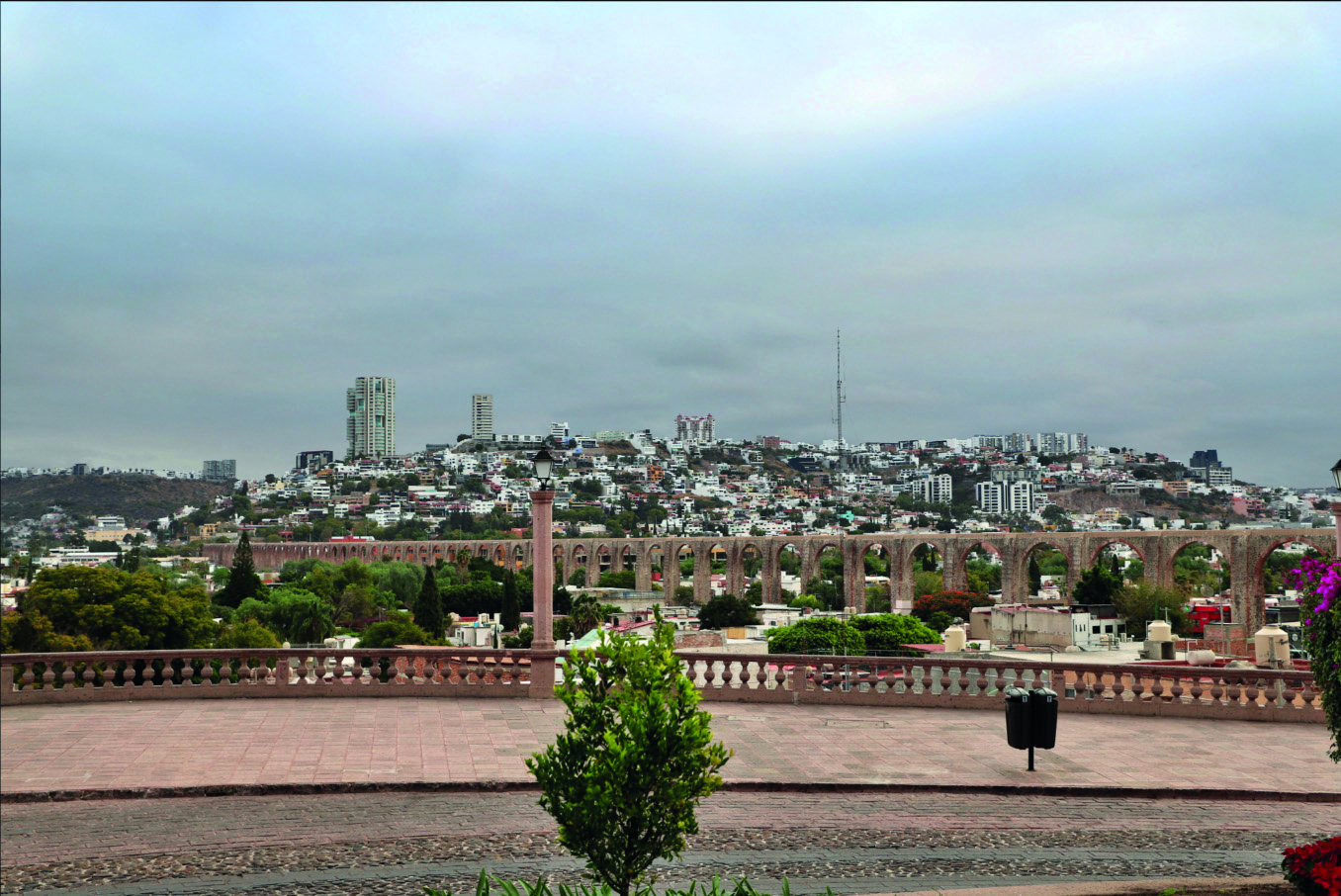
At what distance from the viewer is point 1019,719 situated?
7.83m

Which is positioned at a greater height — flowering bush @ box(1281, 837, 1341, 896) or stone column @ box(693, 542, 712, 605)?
flowering bush @ box(1281, 837, 1341, 896)

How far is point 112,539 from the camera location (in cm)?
15850

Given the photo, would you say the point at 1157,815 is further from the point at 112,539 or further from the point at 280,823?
the point at 112,539

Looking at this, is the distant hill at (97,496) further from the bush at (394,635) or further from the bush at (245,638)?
the bush at (245,638)

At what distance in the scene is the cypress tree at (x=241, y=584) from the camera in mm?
47781

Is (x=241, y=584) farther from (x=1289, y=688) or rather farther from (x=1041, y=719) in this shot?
(x=1041, y=719)

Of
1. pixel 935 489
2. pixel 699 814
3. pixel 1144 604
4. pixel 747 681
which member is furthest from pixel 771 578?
pixel 935 489

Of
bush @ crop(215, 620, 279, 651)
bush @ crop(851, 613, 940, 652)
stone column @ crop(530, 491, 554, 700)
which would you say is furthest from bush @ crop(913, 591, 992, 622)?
stone column @ crop(530, 491, 554, 700)

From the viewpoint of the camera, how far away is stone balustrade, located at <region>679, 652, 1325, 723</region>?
10.5 metres

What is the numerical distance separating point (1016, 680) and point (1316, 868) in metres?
6.50

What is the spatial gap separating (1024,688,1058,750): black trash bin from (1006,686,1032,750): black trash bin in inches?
1.2

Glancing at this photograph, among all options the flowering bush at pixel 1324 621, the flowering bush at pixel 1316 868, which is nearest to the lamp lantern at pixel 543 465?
the flowering bush at pixel 1324 621

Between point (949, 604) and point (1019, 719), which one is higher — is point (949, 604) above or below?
below

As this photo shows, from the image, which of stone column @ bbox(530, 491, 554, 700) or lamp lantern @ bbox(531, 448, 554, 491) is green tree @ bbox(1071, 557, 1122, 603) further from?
lamp lantern @ bbox(531, 448, 554, 491)
